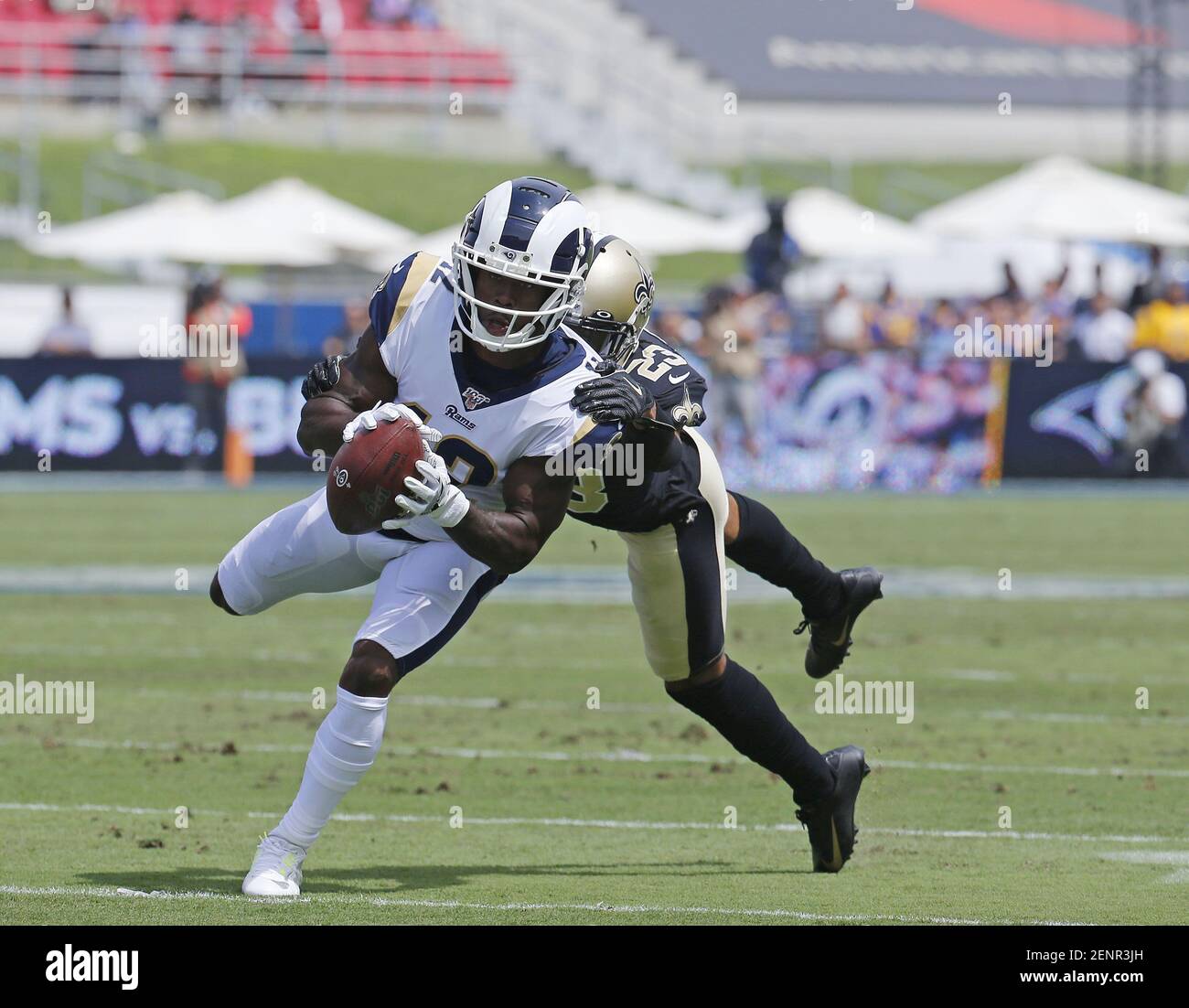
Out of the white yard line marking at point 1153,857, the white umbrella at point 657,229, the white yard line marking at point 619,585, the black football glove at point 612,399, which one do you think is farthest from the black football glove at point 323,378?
the white umbrella at point 657,229

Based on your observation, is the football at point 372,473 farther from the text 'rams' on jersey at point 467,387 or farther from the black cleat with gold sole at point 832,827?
the black cleat with gold sole at point 832,827

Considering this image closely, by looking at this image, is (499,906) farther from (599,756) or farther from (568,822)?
(599,756)

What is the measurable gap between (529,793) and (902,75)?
31240 mm

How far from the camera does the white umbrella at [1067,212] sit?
24438 millimetres

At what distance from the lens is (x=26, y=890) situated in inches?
217

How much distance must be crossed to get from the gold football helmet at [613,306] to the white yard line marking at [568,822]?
154cm

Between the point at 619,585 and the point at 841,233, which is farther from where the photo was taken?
the point at 841,233

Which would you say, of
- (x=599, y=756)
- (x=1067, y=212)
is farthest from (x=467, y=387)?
(x=1067, y=212)

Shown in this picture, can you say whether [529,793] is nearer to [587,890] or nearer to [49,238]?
[587,890]

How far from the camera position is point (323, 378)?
229 inches

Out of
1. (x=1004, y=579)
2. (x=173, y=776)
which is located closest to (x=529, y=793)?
(x=173, y=776)

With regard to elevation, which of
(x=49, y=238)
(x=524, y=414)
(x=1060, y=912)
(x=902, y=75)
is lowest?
(x=1060, y=912)

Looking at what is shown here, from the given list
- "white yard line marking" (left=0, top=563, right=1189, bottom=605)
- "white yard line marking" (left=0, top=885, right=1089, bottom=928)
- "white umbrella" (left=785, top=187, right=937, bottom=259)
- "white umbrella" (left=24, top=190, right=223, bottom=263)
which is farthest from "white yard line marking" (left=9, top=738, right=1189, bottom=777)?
"white umbrella" (left=785, top=187, right=937, bottom=259)

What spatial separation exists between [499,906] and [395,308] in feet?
5.27
